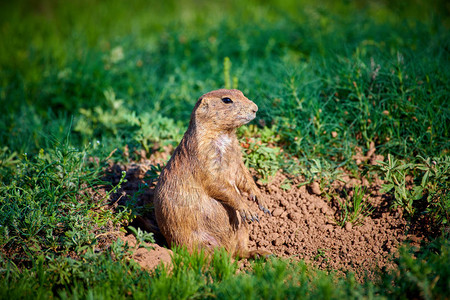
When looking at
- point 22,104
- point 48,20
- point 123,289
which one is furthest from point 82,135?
point 48,20

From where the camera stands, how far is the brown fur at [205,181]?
3.06m

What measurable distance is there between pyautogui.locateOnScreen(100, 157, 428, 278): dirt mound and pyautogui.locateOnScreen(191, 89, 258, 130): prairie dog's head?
0.90 m

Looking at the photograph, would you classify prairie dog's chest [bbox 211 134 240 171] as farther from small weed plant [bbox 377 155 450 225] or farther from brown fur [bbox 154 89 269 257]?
small weed plant [bbox 377 155 450 225]

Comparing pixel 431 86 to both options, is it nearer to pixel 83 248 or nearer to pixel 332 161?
pixel 332 161

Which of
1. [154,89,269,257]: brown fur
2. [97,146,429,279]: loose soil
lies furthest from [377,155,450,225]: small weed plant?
[154,89,269,257]: brown fur

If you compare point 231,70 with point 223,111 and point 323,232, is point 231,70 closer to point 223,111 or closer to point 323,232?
point 223,111

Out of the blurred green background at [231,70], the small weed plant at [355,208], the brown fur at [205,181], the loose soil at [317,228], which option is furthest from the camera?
the blurred green background at [231,70]

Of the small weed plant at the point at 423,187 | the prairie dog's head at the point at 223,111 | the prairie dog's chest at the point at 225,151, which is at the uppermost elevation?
the prairie dog's head at the point at 223,111

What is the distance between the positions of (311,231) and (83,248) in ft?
6.06

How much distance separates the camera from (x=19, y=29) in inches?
293

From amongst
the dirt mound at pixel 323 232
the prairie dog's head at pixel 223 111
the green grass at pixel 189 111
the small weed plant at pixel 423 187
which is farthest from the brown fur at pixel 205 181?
the small weed plant at pixel 423 187

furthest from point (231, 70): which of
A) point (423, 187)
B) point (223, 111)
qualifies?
point (423, 187)

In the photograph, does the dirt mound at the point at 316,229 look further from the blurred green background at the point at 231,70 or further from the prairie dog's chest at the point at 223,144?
the prairie dog's chest at the point at 223,144

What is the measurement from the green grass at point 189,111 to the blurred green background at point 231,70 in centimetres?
3
